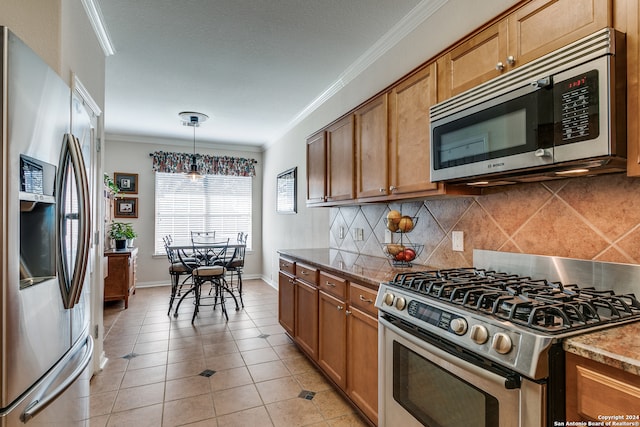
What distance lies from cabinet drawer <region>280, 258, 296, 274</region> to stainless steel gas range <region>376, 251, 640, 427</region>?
58.2 inches

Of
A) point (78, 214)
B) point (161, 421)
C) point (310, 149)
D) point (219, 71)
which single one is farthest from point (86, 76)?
point (161, 421)

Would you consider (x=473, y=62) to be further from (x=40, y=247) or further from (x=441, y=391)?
(x=40, y=247)

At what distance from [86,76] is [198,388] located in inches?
92.7

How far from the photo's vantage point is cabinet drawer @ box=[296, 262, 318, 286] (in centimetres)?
259

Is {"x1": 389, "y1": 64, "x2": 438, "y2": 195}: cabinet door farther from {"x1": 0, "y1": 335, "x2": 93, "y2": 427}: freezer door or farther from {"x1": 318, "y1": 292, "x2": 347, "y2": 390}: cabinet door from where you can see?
{"x1": 0, "y1": 335, "x2": 93, "y2": 427}: freezer door

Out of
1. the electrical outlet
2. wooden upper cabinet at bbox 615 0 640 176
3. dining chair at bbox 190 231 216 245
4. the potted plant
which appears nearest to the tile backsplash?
the electrical outlet

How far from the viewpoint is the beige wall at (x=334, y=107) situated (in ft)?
6.81

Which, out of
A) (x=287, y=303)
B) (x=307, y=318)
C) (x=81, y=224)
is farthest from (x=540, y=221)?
(x=287, y=303)

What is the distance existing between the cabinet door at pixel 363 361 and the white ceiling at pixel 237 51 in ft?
6.71

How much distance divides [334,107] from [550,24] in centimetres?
264

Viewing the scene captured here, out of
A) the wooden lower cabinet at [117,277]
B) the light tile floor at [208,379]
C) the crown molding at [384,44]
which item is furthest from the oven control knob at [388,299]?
the wooden lower cabinet at [117,277]

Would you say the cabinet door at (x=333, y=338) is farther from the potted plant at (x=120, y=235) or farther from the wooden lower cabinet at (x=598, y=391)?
the potted plant at (x=120, y=235)

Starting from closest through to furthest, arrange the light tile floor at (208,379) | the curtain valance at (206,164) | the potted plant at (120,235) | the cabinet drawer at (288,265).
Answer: the light tile floor at (208,379) < the cabinet drawer at (288,265) < the potted plant at (120,235) < the curtain valance at (206,164)

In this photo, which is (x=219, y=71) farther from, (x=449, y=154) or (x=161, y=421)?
(x=161, y=421)
